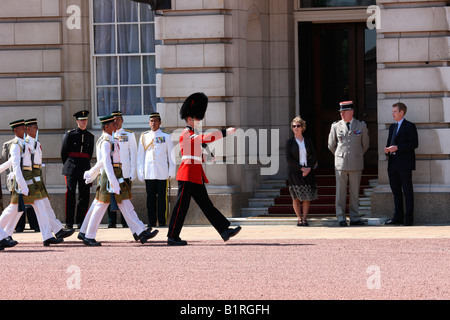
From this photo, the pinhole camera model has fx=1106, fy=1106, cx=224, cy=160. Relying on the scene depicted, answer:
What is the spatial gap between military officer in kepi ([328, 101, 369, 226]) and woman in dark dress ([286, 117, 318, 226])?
39cm

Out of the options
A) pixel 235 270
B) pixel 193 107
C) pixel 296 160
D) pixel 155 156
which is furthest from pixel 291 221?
pixel 235 270

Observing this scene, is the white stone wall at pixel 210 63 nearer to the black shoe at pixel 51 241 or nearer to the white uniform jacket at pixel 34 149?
the white uniform jacket at pixel 34 149

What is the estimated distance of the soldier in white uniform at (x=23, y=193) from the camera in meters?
14.4

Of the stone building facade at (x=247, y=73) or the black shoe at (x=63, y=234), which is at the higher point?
the stone building facade at (x=247, y=73)

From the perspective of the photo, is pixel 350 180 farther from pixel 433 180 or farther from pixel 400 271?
pixel 400 271

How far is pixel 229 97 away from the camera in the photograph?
17.3 m

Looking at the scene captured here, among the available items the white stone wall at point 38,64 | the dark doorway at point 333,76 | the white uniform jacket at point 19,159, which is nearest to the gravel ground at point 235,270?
the white uniform jacket at point 19,159

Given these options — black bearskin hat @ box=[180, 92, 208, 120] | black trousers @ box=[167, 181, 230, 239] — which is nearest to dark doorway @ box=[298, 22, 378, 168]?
black bearskin hat @ box=[180, 92, 208, 120]

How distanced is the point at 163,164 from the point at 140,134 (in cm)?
95

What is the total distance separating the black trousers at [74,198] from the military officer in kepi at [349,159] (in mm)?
3911

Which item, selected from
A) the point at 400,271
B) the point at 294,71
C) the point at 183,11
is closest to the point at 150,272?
the point at 400,271

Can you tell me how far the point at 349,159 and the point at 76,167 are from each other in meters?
4.21

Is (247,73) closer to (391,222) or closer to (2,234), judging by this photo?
(391,222)

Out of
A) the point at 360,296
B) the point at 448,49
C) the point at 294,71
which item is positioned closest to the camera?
the point at 360,296
